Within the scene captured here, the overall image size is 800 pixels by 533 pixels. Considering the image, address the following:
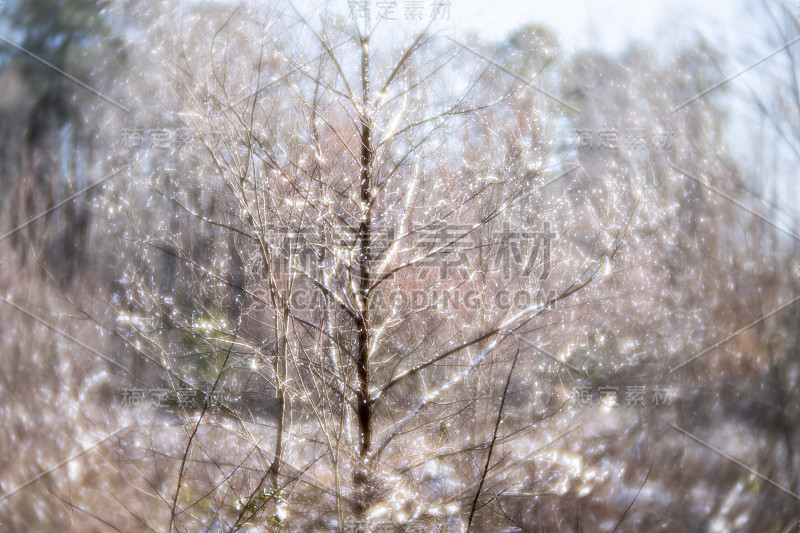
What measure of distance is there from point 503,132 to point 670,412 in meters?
1.36

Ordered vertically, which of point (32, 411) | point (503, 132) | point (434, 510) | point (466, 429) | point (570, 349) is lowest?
point (434, 510)

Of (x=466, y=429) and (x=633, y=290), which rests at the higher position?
(x=633, y=290)

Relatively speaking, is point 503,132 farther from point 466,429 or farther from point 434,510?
point 434,510

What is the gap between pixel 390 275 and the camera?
2.29m

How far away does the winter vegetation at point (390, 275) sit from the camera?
7.34ft

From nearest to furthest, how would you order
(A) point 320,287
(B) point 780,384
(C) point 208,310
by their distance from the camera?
(A) point 320,287 → (B) point 780,384 → (C) point 208,310

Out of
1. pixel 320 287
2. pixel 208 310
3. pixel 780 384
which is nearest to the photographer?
pixel 320 287

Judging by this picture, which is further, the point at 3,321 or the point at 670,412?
the point at 670,412

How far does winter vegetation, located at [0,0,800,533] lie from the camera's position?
224cm

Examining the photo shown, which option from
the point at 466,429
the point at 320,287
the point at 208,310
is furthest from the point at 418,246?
the point at 208,310

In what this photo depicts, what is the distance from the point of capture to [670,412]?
2.58m

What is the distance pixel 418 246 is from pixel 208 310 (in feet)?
3.04

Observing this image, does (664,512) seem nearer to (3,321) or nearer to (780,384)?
(780,384)

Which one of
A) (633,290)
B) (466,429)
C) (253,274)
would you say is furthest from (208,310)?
(633,290)
